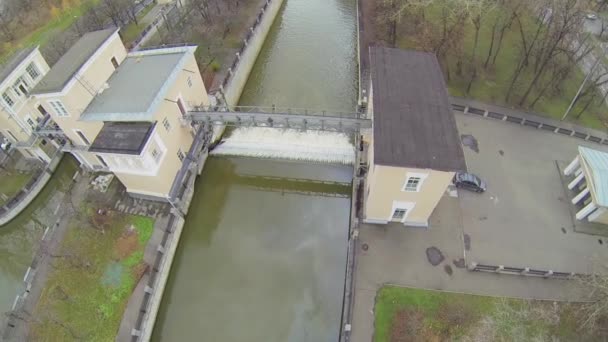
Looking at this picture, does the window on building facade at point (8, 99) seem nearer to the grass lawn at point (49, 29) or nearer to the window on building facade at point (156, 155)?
the window on building facade at point (156, 155)

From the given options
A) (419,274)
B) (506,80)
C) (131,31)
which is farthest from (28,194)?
(506,80)

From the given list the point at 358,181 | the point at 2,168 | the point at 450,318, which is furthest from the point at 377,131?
the point at 2,168

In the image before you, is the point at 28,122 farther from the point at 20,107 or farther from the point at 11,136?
the point at 11,136

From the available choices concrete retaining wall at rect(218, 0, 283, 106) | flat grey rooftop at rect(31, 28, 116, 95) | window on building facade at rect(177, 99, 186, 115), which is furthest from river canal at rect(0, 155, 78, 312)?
concrete retaining wall at rect(218, 0, 283, 106)

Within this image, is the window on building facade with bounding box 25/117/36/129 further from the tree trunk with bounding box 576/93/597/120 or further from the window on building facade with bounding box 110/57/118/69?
the tree trunk with bounding box 576/93/597/120

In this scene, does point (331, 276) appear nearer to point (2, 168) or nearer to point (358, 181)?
point (358, 181)

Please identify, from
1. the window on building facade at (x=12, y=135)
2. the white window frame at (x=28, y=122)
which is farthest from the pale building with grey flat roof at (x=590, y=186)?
the window on building facade at (x=12, y=135)
